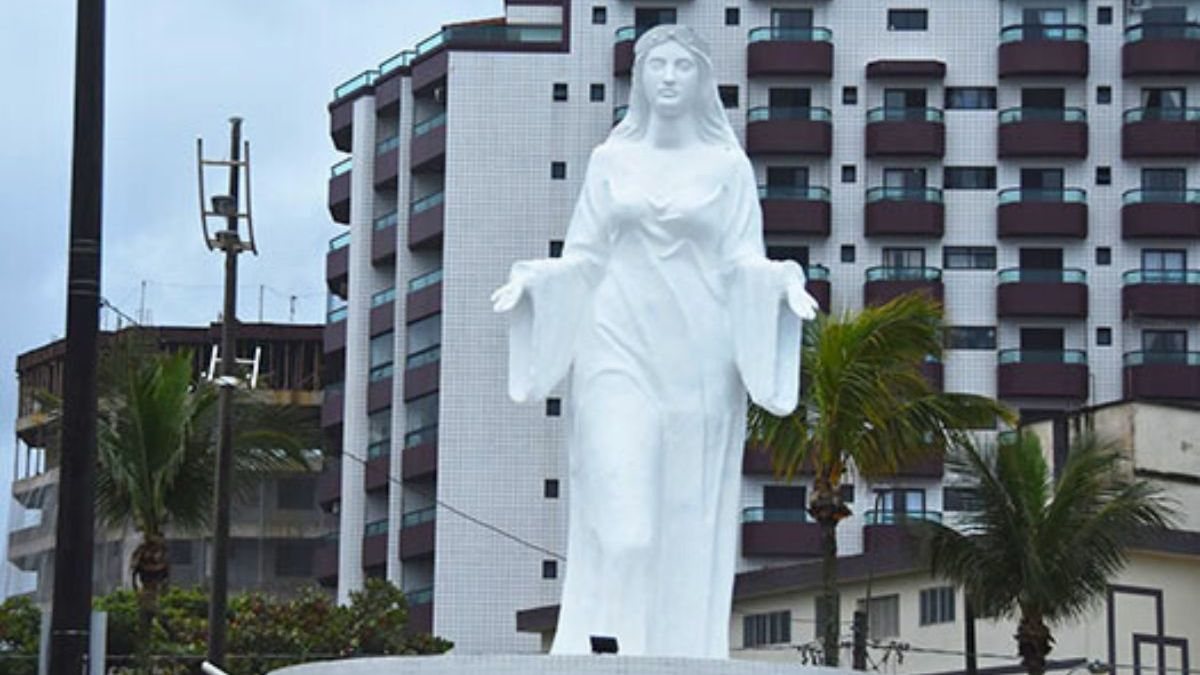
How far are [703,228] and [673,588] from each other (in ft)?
8.01

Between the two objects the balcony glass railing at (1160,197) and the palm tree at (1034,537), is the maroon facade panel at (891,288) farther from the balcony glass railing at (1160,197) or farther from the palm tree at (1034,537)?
the palm tree at (1034,537)

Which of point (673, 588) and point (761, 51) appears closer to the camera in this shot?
point (673, 588)

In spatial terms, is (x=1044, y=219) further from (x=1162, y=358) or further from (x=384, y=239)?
(x=384, y=239)

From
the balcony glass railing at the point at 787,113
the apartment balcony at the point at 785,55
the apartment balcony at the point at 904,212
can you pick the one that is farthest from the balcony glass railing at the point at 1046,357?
the apartment balcony at the point at 785,55

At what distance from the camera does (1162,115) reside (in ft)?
301

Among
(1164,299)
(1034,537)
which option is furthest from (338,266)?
(1034,537)

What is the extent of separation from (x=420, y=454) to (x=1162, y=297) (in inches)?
846

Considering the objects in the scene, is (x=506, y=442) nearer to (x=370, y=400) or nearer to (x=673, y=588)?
(x=370, y=400)

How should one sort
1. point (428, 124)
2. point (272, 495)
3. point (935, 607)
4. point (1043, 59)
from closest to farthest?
point (935, 607) → point (1043, 59) → point (428, 124) → point (272, 495)

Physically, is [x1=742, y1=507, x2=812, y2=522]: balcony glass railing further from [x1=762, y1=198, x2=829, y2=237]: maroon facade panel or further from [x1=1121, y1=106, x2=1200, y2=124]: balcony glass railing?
[x1=1121, y1=106, x2=1200, y2=124]: balcony glass railing

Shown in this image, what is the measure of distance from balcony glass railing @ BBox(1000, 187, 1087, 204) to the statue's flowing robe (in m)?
70.5

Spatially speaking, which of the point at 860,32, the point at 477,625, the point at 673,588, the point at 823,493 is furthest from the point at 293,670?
the point at 860,32

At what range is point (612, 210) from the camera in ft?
70.1

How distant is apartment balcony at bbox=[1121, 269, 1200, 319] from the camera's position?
9025 centimetres
